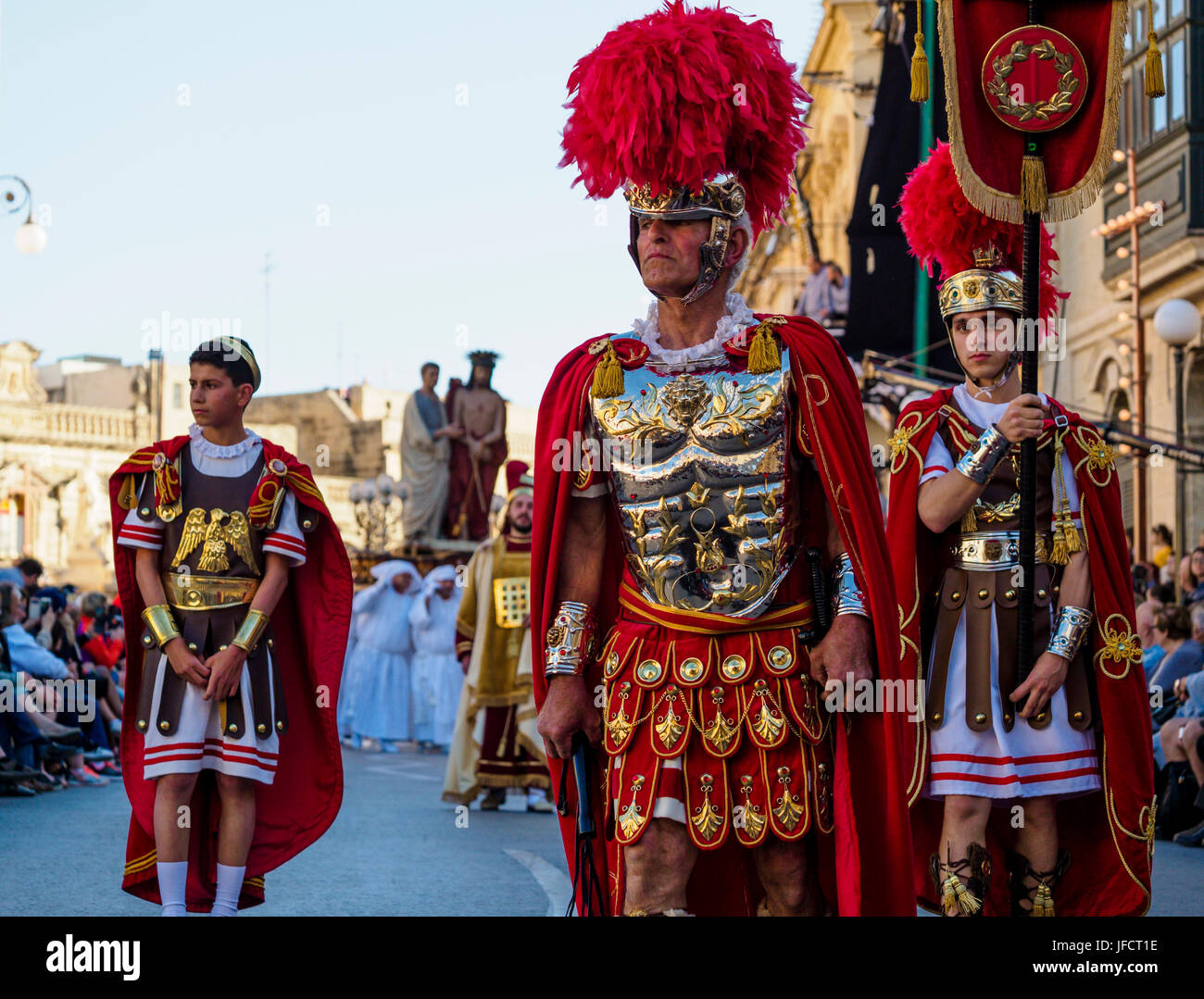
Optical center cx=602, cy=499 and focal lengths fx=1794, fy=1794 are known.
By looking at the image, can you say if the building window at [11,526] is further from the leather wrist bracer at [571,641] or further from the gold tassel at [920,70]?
the leather wrist bracer at [571,641]

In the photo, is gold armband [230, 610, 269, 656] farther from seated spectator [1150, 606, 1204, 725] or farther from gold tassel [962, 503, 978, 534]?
seated spectator [1150, 606, 1204, 725]

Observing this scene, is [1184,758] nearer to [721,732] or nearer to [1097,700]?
[1097,700]

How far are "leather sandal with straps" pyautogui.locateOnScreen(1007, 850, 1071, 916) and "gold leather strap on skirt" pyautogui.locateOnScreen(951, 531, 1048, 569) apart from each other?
3.04 ft

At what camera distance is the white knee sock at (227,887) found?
6176mm

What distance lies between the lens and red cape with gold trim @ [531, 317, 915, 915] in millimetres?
4312

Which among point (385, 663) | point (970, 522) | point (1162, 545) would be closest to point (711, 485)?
point (970, 522)

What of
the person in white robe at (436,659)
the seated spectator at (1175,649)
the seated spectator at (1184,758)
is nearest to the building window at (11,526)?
the person in white robe at (436,659)

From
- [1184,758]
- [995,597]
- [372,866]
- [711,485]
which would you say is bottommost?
[372,866]

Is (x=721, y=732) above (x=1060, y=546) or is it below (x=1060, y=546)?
below

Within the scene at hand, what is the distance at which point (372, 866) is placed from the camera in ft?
28.7

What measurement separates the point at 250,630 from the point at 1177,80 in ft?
68.3

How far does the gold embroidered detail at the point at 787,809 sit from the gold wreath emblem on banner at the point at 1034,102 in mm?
2557
